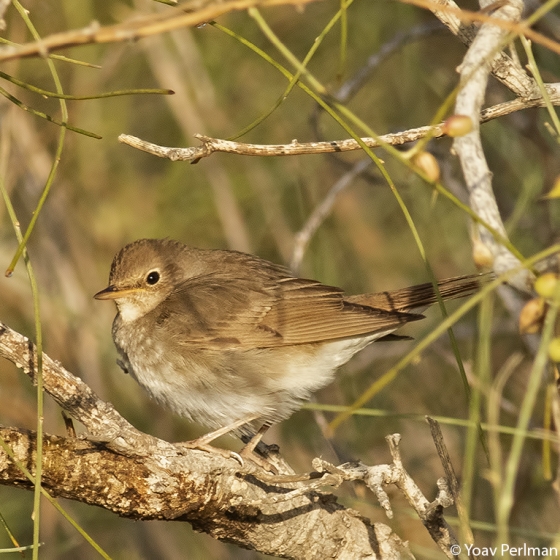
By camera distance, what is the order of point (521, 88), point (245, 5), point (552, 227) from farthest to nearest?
point (552, 227)
point (521, 88)
point (245, 5)

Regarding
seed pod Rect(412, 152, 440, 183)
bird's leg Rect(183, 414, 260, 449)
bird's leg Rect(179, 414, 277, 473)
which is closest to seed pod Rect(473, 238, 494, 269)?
seed pod Rect(412, 152, 440, 183)

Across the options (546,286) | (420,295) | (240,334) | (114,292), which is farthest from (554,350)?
(114,292)

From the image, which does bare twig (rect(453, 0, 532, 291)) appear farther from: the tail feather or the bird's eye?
the bird's eye

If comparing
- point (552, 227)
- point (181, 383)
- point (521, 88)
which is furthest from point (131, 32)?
point (552, 227)

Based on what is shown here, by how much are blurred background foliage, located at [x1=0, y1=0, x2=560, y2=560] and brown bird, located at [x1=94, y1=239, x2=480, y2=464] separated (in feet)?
3.22

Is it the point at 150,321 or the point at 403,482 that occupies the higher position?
the point at 150,321

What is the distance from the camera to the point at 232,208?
→ 694 cm

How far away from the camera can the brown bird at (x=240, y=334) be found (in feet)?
15.3

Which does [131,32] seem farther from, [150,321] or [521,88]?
[150,321]

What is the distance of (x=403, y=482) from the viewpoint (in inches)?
126

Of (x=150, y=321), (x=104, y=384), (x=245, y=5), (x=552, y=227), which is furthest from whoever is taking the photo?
(x=104, y=384)

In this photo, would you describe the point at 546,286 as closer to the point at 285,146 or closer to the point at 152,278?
the point at 285,146

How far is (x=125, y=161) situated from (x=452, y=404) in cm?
344

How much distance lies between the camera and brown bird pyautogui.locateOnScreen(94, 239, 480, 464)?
465 cm
